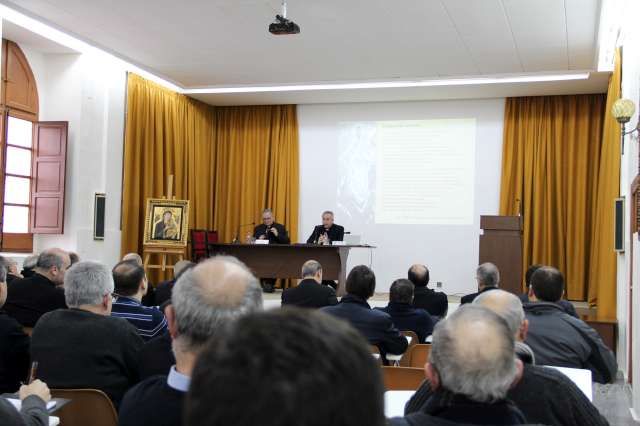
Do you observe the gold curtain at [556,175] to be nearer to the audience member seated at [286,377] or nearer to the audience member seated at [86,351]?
the audience member seated at [86,351]

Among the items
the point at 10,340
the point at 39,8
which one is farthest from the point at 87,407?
the point at 39,8

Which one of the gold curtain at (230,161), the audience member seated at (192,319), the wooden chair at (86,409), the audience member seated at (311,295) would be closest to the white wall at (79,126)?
the gold curtain at (230,161)

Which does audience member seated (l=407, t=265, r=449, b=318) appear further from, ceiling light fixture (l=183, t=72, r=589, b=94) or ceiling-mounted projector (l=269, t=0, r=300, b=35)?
ceiling light fixture (l=183, t=72, r=589, b=94)

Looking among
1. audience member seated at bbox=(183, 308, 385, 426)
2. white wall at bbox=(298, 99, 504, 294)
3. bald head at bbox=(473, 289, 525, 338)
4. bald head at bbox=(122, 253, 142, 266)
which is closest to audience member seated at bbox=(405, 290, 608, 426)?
bald head at bbox=(473, 289, 525, 338)

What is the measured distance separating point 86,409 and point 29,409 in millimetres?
371

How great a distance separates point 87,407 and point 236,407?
6.16 ft

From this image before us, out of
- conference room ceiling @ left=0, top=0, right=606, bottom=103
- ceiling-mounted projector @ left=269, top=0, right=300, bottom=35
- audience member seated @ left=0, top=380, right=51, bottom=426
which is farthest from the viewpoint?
conference room ceiling @ left=0, top=0, right=606, bottom=103

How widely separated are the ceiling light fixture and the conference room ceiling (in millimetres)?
171

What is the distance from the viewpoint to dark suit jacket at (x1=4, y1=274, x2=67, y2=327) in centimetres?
383

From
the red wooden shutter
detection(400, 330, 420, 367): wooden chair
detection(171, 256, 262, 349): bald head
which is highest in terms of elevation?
the red wooden shutter

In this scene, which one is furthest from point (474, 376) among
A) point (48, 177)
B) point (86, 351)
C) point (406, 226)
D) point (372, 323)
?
point (406, 226)

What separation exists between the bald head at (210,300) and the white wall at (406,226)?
31.2 ft

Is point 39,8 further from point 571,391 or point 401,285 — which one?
point 571,391

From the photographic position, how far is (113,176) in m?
9.20
